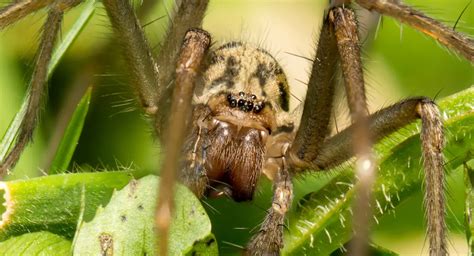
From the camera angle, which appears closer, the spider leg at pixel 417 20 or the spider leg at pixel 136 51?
the spider leg at pixel 417 20

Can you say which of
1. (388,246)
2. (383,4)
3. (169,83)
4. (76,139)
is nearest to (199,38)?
(169,83)

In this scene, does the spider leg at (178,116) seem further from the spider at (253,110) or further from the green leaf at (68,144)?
the green leaf at (68,144)

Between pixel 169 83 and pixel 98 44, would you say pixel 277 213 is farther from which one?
pixel 98 44

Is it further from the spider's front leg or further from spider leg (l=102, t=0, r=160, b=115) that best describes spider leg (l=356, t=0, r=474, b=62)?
spider leg (l=102, t=0, r=160, b=115)

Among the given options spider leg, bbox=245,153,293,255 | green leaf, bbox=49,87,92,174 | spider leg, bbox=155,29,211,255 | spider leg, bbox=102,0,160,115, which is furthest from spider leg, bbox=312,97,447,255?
green leaf, bbox=49,87,92,174

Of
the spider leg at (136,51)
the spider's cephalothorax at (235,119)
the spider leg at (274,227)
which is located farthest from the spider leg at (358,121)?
the spider leg at (136,51)
